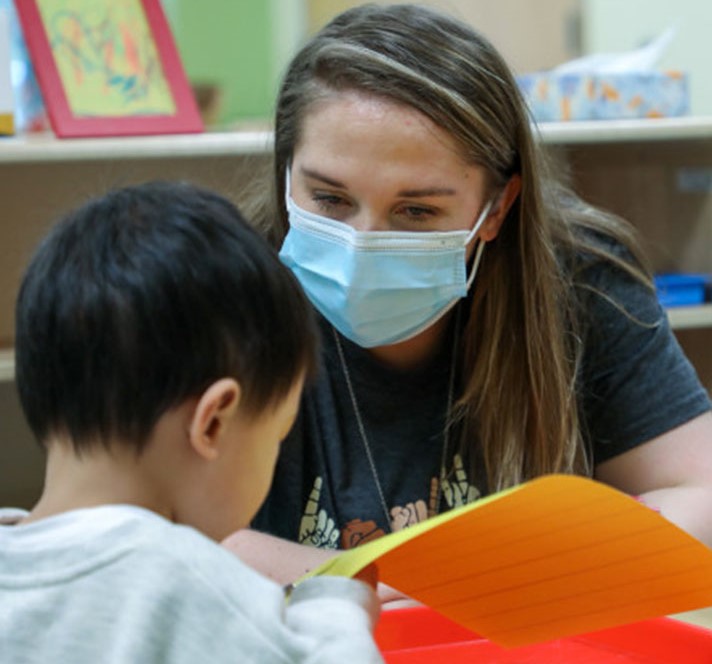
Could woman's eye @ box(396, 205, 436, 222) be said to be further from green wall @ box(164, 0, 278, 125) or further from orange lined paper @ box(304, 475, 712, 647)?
green wall @ box(164, 0, 278, 125)

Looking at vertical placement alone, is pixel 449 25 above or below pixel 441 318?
above

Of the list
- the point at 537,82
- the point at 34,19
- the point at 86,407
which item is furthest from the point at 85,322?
the point at 537,82

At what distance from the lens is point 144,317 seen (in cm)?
70

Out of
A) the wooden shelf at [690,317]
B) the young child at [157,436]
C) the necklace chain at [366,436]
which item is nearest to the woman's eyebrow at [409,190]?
the necklace chain at [366,436]

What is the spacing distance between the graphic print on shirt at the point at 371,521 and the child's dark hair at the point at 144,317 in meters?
0.55

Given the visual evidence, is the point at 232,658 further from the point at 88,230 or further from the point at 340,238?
the point at 340,238

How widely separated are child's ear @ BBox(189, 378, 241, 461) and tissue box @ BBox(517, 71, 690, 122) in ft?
4.14

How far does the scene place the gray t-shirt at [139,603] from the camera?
0.65 m

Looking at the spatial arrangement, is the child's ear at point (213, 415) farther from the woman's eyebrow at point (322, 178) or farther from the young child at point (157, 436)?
the woman's eyebrow at point (322, 178)

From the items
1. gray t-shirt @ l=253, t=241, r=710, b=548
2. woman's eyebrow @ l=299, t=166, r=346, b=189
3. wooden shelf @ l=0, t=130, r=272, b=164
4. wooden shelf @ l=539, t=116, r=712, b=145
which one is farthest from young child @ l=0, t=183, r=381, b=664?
wooden shelf @ l=539, t=116, r=712, b=145

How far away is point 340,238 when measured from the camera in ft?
4.04

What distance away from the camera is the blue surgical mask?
123 cm

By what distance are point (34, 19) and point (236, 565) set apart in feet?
4.18

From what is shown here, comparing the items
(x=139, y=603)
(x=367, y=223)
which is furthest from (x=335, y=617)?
(x=367, y=223)
